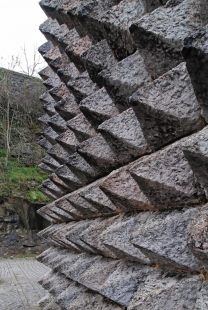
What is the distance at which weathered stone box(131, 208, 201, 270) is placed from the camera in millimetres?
940

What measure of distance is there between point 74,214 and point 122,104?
981mm

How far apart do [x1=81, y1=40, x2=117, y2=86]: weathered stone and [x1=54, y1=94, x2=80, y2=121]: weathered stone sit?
1.92ft

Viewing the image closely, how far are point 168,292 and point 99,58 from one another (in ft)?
3.20

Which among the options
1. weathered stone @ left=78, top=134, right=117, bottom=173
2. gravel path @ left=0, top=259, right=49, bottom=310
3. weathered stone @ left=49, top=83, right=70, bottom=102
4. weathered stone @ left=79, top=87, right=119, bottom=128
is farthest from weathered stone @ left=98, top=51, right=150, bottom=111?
gravel path @ left=0, top=259, right=49, bottom=310

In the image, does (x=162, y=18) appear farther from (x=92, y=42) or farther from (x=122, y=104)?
(x=92, y=42)

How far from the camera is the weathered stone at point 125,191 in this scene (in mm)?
1233

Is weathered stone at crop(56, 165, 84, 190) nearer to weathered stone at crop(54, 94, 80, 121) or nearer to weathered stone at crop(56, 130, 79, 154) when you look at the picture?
weathered stone at crop(56, 130, 79, 154)

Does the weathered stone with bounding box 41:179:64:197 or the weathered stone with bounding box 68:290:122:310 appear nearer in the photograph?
the weathered stone with bounding box 68:290:122:310

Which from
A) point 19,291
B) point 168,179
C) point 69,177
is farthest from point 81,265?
point 19,291

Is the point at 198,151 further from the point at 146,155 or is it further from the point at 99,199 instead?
the point at 99,199

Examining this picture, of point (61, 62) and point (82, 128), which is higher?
point (61, 62)

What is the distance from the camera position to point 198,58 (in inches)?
30.4

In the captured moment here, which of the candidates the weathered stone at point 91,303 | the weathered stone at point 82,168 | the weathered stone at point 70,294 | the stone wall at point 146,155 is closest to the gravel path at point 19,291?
the weathered stone at point 70,294

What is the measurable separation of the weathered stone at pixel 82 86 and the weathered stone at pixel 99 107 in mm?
220
